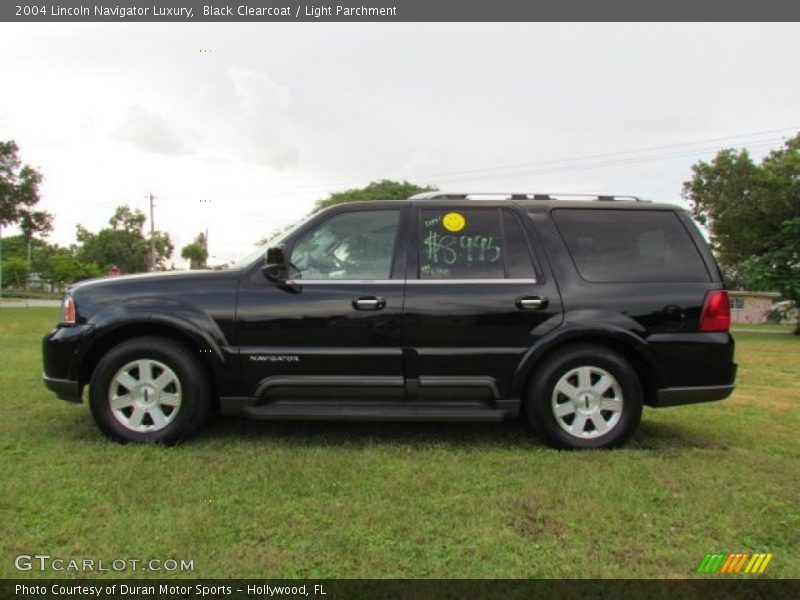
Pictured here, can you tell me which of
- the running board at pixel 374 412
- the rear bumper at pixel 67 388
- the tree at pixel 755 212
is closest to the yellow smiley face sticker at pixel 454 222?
the running board at pixel 374 412

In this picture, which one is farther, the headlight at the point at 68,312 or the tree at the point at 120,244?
the tree at the point at 120,244

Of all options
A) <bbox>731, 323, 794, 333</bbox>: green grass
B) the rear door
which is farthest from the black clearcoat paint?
<bbox>731, 323, 794, 333</bbox>: green grass

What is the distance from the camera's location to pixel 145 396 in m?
4.45

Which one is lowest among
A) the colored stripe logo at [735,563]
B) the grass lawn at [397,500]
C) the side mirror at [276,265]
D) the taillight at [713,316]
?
the colored stripe logo at [735,563]

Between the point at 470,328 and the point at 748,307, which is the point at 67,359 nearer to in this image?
the point at 470,328

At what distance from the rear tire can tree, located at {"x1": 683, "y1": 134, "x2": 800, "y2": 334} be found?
2145 cm

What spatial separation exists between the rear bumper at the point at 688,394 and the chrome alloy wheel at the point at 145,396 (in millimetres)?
3348

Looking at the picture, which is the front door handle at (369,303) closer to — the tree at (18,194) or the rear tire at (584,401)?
the rear tire at (584,401)

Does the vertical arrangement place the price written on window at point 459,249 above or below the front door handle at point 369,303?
above

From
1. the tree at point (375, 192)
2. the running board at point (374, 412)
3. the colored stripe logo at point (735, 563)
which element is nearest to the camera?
the colored stripe logo at point (735, 563)

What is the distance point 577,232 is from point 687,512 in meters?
2.08

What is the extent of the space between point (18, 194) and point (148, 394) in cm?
3311

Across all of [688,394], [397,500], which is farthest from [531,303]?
[397,500]

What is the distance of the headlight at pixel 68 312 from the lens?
4.53 m
